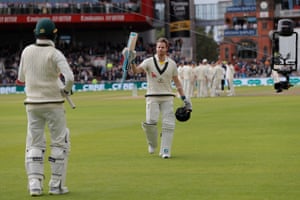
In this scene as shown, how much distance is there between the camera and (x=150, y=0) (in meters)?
90.6

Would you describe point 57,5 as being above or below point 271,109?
above

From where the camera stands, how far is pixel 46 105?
455 inches

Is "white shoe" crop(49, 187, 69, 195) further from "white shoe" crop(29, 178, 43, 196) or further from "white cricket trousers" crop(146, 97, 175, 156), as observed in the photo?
"white cricket trousers" crop(146, 97, 175, 156)

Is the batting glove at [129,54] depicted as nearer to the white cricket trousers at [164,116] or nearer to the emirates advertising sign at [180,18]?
the white cricket trousers at [164,116]

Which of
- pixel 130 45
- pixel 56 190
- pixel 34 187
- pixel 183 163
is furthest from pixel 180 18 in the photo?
pixel 34 187

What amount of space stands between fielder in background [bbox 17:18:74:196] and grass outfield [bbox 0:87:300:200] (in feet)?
1.30

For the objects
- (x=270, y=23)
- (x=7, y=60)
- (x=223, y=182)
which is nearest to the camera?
(x=223, y=182)

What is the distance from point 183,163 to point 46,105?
13.9 feet

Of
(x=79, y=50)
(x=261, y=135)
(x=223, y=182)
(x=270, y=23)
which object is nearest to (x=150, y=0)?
(x=79, y=50)

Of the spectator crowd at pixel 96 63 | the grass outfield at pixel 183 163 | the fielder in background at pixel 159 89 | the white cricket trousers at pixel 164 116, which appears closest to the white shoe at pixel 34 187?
the grass outfield at pixel 183 163

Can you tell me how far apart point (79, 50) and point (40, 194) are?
74.9 metres

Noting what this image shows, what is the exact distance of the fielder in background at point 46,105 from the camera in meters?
11.4

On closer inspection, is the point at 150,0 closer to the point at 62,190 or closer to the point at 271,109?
the point at 271,109

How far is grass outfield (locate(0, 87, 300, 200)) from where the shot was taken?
11648mm
